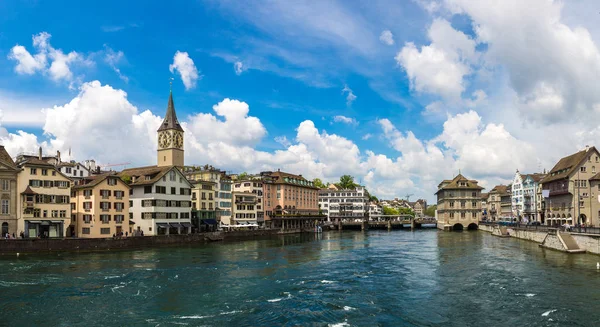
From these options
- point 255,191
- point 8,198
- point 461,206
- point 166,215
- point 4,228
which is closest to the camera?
point 4,228

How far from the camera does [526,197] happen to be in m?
157

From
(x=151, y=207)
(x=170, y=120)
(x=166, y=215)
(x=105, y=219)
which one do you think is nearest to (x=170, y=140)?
(x=170, y=120)

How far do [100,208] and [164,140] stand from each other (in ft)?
182

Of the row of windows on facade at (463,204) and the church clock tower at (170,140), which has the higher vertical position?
the church clock tower at (170,140)

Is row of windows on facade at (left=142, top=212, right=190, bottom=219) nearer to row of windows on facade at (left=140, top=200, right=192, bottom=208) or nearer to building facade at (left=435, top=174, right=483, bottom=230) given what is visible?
row of windows on facade at (left=140, top=200, right=192, bottom=208)

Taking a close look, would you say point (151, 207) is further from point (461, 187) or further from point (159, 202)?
point (461, 187)

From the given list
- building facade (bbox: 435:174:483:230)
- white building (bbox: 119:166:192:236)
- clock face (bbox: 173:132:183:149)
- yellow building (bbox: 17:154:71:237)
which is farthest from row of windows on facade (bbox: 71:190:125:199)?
building facade (bbox: 435:174:483:230)

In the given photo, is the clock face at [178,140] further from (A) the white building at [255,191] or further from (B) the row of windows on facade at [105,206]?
(B) the row of windows on facade at [105,206]

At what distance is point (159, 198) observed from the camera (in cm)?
8962

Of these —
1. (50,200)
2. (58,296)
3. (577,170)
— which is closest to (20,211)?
(50,200)

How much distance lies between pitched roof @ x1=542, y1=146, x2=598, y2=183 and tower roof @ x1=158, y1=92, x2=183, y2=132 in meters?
100

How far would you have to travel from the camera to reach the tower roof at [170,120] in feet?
442

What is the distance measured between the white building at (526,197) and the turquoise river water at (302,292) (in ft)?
338

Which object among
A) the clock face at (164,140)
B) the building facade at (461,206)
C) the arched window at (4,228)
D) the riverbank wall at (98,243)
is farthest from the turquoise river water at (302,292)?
the building facade at (461,206)
